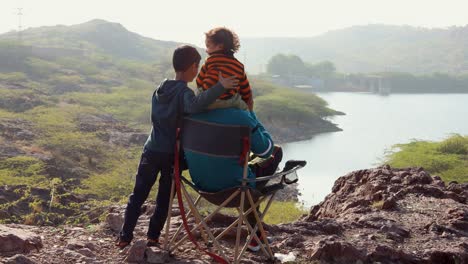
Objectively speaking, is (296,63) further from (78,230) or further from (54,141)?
(78,230)

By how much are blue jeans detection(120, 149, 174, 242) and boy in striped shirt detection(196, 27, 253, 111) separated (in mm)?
604

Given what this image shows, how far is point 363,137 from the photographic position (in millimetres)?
55188

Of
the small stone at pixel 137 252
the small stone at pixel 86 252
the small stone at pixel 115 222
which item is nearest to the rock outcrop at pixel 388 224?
the small stone at pixel 137 252

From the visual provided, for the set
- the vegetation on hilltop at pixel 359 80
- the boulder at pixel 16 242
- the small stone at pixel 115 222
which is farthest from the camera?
the vegetation on hilltop at pixel 359 80

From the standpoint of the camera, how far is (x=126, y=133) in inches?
1428

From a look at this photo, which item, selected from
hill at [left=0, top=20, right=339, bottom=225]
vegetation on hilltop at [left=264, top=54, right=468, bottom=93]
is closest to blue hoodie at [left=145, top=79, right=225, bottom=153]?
hill at [left=0, top=20, right=339, bottom=225]

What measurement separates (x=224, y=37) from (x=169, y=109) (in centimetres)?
61

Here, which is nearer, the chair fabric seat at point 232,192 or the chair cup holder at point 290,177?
the chair fabric seat at point 232,192

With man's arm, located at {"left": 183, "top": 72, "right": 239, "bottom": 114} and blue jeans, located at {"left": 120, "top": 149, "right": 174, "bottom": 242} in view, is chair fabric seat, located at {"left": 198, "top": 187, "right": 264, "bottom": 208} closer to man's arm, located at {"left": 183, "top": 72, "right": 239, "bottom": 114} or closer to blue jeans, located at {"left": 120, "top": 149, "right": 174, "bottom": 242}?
blue jeans, located at {"left": 120, "top": 149, "right": 174, "bottom": 242}

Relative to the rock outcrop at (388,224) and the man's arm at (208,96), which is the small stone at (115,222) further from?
the man's arm at (208,96)

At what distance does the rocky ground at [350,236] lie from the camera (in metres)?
4.29

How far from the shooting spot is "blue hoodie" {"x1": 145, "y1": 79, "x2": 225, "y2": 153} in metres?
3.88

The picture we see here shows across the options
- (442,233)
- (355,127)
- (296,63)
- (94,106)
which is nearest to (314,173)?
(94,106)

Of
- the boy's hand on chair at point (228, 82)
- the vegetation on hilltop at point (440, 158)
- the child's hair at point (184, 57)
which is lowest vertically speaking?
the vegetation on hilltop at point (440, 158)
